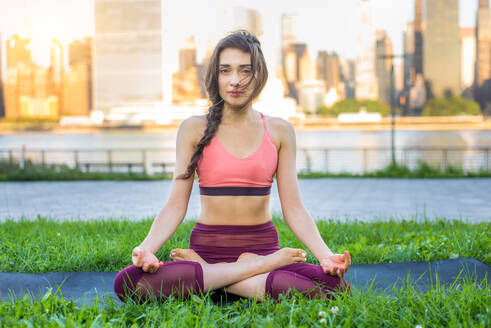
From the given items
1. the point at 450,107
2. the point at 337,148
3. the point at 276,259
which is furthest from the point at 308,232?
the point at 450,107

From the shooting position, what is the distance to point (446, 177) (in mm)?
12422

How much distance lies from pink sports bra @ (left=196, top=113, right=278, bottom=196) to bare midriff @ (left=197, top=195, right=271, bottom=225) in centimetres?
3

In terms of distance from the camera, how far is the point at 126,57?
385 ft

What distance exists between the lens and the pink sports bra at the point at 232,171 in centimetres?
271

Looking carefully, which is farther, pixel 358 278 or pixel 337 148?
pixel 337 148

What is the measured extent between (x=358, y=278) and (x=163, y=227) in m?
1.32

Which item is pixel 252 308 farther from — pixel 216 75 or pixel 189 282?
pixel 216 75

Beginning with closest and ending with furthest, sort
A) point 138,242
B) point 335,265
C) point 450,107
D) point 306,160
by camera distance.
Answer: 1. point 335,265
2. point 138,242
3. point 306,160
4. point 450,107

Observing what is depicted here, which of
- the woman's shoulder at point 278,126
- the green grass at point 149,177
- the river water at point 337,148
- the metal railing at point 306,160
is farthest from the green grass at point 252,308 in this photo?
the river water at point 337,148

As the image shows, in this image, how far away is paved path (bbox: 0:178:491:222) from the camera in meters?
7.15

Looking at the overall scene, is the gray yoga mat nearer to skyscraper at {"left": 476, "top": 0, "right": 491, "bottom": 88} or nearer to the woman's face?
the woman's face

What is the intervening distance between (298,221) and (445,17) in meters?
133

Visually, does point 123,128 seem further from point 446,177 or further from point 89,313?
point 89,313

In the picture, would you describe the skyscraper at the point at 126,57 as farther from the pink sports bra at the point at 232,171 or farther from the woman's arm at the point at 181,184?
the pink sports bra at the point at 232,171
